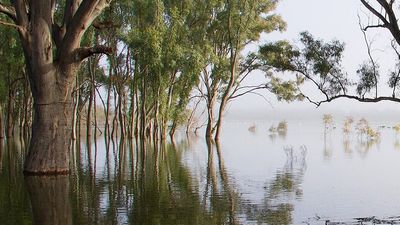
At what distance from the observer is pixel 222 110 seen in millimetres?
45188

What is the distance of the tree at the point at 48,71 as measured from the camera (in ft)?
52.5

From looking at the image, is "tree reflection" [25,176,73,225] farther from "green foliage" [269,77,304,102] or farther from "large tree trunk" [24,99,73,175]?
"green foliage" [269,77,304,102]

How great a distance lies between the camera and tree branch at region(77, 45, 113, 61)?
629 inches

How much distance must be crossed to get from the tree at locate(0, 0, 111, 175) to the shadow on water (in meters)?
0.91

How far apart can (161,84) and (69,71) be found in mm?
24979

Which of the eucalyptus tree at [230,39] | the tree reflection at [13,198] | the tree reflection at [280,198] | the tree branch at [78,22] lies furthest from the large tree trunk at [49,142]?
the eucalyptus tree at [230,39]

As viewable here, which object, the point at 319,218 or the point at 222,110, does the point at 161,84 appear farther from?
the point at 319,218

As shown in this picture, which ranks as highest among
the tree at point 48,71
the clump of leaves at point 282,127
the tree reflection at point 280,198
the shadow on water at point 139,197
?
the tree at point 48,71

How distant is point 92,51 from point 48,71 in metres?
1.54

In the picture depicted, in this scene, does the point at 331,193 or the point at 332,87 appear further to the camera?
the point at 332,87

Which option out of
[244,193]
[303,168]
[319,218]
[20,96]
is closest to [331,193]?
[244,193]

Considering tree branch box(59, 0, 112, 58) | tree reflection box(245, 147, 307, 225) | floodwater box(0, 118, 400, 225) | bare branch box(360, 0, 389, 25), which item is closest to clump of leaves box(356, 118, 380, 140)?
floodwater box(0, 118, 400, 225)

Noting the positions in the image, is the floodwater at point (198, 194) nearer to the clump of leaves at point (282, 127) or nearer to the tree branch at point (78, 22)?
the tree branch at point (78, 22)

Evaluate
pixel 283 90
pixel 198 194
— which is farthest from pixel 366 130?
pixel 198 194
